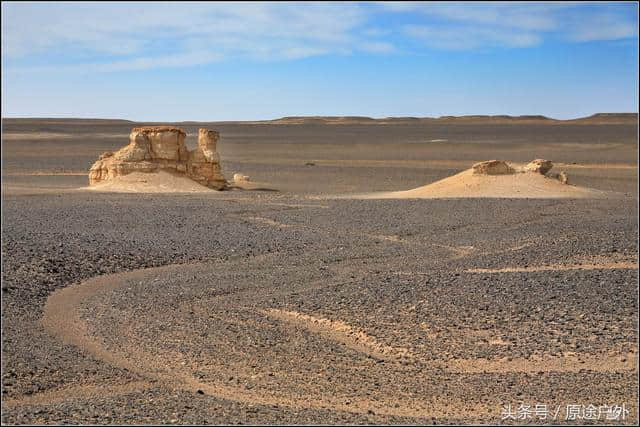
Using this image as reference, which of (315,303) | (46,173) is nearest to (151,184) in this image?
(46,173)

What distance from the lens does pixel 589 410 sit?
765 cm

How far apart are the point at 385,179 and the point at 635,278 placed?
2997 cm

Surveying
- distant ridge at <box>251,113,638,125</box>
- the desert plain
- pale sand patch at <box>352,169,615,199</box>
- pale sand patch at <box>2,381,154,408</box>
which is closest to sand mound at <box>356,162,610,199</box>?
pale sand patch at <box>352,169,615,199</box>

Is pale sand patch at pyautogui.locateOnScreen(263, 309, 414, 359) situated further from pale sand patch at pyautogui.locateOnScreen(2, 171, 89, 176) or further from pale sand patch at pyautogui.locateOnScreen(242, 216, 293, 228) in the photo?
pale sand patch at pyautogui.locateOnScreen(2, 171, 89, 176)

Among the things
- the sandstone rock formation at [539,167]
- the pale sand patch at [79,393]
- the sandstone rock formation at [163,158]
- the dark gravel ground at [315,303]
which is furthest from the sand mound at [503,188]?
the pale sand patch at [79,393]

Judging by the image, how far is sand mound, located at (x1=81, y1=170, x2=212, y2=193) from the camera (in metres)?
31.0

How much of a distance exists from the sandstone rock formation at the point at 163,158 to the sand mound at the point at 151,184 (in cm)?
34

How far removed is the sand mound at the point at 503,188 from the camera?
28875 millimetres

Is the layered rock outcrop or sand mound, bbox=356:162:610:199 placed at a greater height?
→ the layered rock outcrop

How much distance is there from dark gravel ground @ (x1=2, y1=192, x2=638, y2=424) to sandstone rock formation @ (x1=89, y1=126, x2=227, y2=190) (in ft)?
29.9

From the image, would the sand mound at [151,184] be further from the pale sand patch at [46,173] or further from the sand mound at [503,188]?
the pale sand patch at [46,173]

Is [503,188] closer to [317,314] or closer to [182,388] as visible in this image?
[317,314]

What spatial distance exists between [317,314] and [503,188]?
749 inches

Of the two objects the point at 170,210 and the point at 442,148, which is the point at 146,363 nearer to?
the point at 170,210
